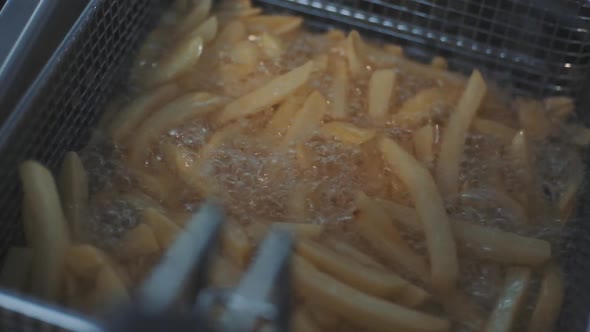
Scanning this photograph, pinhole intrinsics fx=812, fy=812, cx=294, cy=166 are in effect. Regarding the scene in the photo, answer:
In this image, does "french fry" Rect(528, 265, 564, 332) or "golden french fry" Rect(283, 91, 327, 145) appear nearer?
"french fry" Rect(528, 265, 564, 332)

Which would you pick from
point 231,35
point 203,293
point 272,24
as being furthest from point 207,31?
point 203,293

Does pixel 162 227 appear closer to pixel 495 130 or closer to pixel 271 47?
pixel 271 47

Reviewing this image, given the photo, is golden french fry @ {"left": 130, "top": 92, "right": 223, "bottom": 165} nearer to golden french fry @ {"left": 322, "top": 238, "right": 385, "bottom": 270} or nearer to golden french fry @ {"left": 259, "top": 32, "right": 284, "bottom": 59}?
golden french fry @ {"left": 259, "top": 32, "right": 284, "bottom": 59}

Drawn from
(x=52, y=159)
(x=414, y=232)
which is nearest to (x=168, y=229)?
(x=52, y=159)

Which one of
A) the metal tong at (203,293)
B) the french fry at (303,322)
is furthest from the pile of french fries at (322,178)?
the metal tong at (203,293)

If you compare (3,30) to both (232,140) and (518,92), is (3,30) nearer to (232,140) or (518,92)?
(232,140)

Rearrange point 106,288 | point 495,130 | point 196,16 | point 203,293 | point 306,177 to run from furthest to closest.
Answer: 1. point 196,16
2. point 495,130
3. point 306,177
4. point 106,288
5. point 203,293

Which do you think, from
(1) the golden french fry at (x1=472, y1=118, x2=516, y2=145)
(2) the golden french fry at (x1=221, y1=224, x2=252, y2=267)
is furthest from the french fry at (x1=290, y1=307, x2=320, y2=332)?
(1) the golden french fry at (x1=472, y1=118, x2=516, y2=145)
